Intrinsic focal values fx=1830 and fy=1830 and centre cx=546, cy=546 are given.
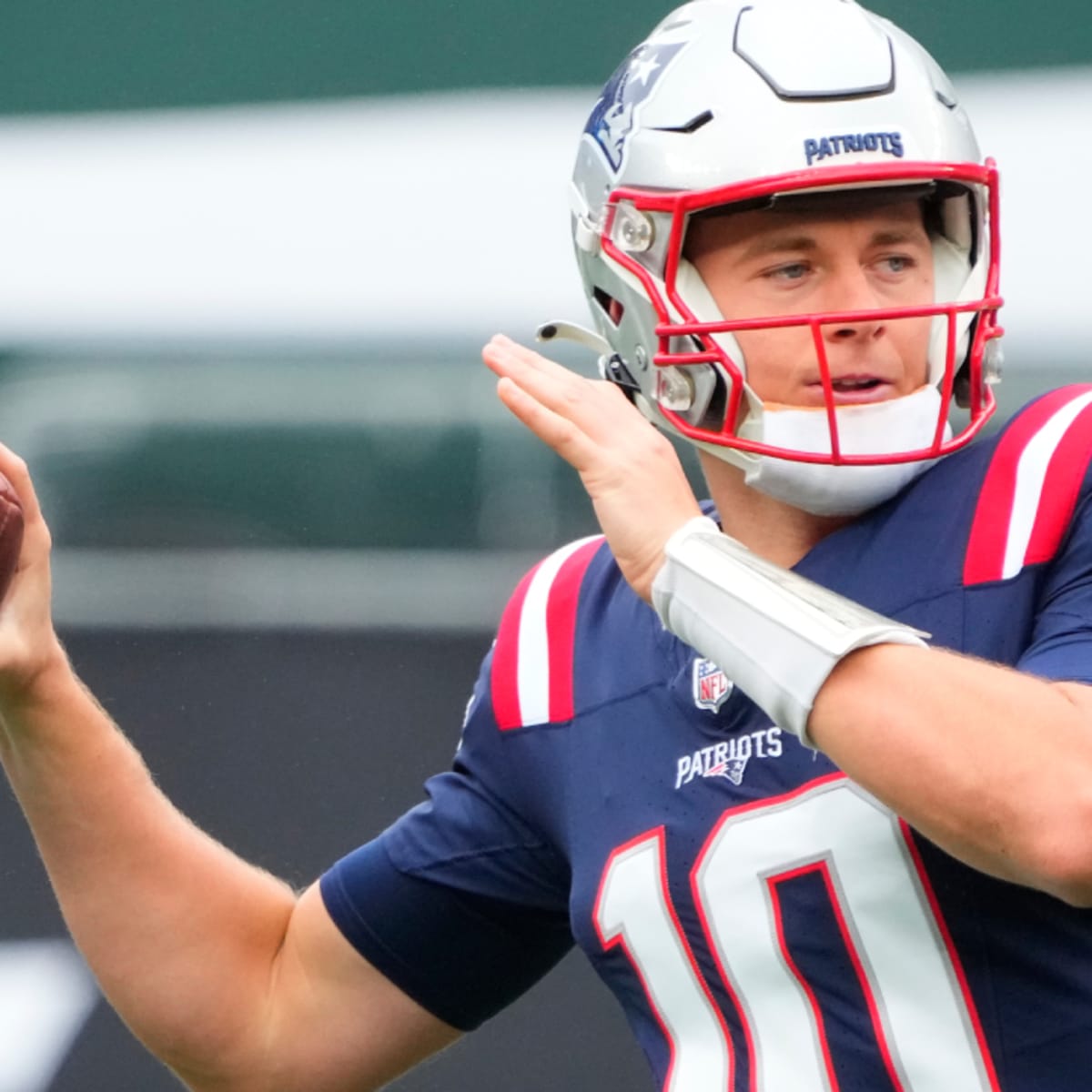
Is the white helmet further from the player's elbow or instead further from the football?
the football

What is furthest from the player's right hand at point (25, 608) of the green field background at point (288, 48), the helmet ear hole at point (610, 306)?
the green field background at point (288, 48)

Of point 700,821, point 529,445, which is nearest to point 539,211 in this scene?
point 529,445

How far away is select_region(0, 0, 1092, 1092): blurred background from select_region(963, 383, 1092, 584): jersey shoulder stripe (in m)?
0.77

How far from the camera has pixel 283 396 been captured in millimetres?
1786

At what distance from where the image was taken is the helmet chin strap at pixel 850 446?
1.01 m

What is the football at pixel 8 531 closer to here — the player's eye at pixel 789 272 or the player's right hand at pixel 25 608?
the player's right hand at pixel 25 608

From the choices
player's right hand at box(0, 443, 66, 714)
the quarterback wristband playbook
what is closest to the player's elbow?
the quarterback wristband playbook

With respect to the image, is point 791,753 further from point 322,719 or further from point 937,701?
point 322,719

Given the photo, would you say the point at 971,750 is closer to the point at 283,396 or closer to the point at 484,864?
the point at 484,864

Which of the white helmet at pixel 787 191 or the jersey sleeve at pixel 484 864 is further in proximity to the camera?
the jersey sleeve at pixel 484 864

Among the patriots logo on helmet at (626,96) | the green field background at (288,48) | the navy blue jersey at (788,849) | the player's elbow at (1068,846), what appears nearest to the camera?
the player's elbow at (1068,846)

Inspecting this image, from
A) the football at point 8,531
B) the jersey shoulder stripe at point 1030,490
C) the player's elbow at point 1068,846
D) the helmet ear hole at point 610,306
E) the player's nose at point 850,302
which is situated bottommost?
the player's elbow at point 1068,846

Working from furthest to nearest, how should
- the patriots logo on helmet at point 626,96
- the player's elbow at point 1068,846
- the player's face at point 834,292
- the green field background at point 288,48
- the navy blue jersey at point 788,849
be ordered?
1. the green field background at point 288,48
2. the patriots logo on helmet at point 626,96
3. the player's face at point 834,292
4. the navy blue jersey at point 788,849
5. the player's elbow at point 1068,846

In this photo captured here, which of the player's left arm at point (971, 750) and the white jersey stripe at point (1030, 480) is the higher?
the white jersey stripe at point (1030, 480)
